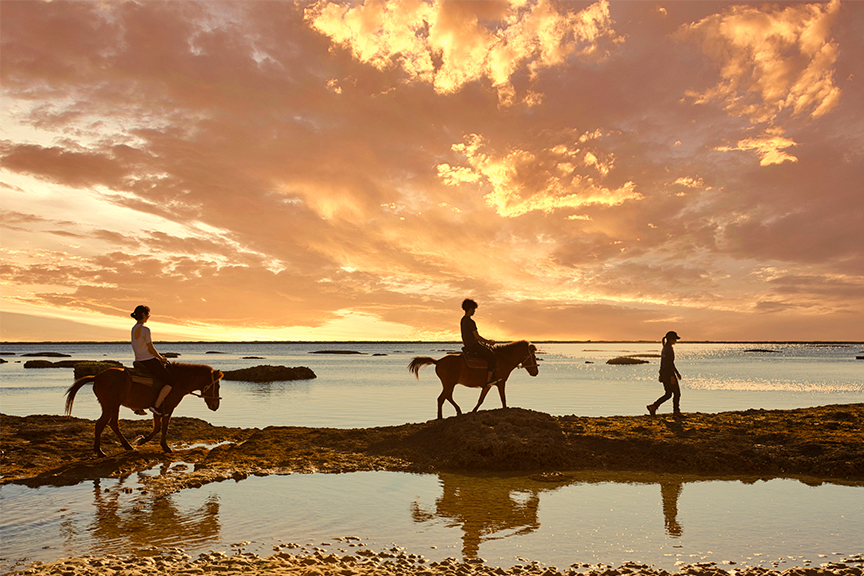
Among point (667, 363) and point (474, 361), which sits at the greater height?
point (474, 361)

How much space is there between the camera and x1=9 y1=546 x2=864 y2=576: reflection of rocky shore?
6188mm

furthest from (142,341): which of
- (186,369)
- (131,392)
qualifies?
Result: (186,369)

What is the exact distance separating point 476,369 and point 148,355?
915 cm

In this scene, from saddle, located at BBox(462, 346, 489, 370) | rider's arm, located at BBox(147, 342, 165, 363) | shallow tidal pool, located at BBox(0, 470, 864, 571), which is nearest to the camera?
shallow tidal pool, located at BBox(0, 470, 864, 571)

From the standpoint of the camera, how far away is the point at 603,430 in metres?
14.6

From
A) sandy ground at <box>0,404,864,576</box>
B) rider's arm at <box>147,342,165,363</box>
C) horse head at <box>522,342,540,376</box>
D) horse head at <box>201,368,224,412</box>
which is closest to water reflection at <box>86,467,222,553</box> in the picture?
sandy ground at <box>0,404,864,576</box>

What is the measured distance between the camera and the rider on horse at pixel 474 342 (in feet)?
52.2

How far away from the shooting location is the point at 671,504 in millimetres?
9266

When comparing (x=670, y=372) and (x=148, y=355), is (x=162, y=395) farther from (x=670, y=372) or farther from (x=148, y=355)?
(x=670, y=372)

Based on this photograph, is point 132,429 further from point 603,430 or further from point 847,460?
point 847,460

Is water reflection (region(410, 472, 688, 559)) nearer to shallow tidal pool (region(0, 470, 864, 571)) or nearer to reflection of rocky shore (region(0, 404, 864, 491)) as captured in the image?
shallow tidal pool (region(0, 470, 864, 571))

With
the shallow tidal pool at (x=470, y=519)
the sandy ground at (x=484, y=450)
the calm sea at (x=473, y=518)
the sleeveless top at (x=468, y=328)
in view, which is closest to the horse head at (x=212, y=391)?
the sandy ground at (x=484, y=450)

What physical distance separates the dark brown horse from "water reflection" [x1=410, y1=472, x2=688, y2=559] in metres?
5.06

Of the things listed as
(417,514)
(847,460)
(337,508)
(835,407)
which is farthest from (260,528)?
(835,407)
